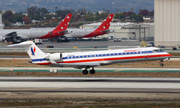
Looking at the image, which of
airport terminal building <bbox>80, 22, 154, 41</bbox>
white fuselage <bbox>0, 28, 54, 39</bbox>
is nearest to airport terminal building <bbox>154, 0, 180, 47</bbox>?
airport terminal building <bbox>80, 22, 154, 41</bbox>

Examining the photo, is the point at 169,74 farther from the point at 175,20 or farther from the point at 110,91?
the point at 175,20

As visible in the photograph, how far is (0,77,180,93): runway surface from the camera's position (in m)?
31.6

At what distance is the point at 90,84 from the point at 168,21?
6298 centimetres

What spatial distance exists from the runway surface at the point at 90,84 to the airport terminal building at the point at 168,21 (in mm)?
56478

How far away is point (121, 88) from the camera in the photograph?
3228cm

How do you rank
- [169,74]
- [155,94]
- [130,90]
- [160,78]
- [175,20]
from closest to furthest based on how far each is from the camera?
1. [155,94]
2. [130,90]
3. [160,78]
4. [169,74]
5. [175,20]

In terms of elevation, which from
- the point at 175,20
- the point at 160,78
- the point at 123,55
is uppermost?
the point at 175,20

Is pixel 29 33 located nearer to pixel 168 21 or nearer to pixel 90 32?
pixel 90 32

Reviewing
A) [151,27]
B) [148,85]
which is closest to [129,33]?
[151,27]

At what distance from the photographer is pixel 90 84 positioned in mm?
35125

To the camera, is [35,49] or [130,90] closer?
[130,90]

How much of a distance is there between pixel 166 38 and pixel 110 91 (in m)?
65.6

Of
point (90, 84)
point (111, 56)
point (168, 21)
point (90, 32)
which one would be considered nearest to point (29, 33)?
point (90, 32)

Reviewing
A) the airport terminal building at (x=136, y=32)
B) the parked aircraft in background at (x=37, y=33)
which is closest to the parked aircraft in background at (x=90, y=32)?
the parked aircraft in background at (x=37, y=33)
